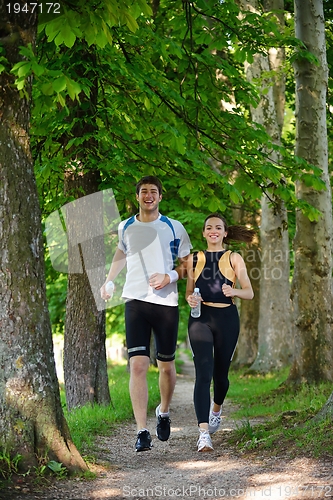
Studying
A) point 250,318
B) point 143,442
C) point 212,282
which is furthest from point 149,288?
point 250,318

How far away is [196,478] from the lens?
482 cm

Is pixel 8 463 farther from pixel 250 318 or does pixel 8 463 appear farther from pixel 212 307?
pixel 250 318

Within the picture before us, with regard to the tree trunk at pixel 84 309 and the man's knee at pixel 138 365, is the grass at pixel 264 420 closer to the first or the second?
the tree trunk at pixel 84 309

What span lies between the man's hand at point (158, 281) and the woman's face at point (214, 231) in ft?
2.57

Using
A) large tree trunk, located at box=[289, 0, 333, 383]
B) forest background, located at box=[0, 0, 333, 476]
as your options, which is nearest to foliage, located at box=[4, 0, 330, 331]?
forest background, located at box=[0, 0, 333, 476]

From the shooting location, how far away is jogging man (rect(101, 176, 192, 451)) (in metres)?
5.90

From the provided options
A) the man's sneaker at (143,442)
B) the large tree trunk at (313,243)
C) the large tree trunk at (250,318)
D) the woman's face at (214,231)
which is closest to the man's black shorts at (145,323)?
the man's sneaker at (143,442)

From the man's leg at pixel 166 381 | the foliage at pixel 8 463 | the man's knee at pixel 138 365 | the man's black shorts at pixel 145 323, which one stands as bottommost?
the foliage at pixel 8 463

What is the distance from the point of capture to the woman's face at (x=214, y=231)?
6.42 m

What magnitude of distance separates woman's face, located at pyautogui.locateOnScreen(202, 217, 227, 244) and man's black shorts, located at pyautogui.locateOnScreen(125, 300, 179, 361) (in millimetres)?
827

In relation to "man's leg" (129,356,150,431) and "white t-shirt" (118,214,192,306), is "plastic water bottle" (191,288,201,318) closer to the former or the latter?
"white t-shirt" (118,214,192,306)

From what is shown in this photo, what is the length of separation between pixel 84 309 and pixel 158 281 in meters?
3.37

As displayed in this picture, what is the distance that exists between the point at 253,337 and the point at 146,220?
13270mm

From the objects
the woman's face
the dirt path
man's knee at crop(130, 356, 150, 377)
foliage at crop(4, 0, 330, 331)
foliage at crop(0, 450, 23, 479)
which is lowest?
the dirt path
